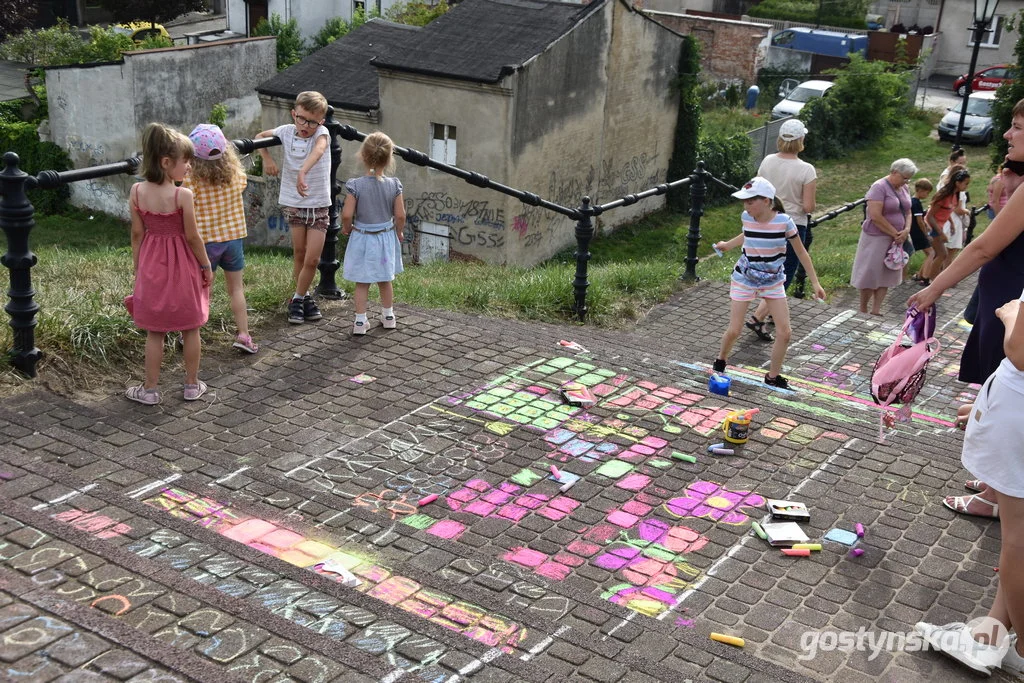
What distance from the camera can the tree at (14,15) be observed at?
122ft

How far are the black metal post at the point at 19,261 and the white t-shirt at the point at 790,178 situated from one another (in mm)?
6033

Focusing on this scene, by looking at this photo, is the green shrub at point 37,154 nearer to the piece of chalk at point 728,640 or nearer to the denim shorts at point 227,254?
the denim shorts at point 227,254

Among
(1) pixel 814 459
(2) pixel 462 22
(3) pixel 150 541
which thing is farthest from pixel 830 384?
(2) pixel 462 22

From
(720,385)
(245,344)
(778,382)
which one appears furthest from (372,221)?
(778,382)

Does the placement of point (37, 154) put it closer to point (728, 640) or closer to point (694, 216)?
point (694, 216)

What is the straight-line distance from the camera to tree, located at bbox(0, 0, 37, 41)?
37.3 meters

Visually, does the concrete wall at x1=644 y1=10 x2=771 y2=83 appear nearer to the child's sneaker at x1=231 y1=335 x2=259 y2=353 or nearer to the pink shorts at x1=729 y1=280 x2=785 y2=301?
the pink shorts at x1=729 y1=280 x2=785 y2=301

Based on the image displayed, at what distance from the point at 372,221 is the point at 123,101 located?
2345 cm

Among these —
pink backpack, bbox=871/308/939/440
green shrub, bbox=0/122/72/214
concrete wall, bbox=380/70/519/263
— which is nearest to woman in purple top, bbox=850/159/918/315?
pink backpack, bbox=871/308/939/440

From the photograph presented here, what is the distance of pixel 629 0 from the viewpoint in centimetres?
2589

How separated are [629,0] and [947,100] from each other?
70.0 ft

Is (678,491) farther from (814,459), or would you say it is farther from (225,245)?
(225,245)

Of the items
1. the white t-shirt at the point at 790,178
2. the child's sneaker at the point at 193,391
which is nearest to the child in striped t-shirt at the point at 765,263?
the white t-shirt at the point at 790,178

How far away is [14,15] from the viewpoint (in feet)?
123
